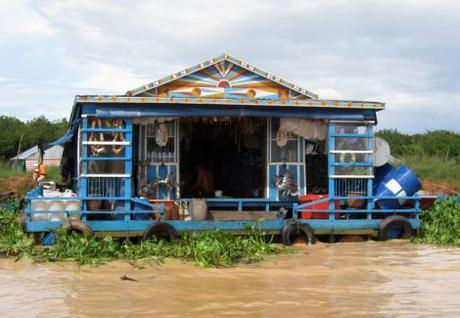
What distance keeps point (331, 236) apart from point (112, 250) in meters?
4.68

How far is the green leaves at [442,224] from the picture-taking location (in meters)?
12.8

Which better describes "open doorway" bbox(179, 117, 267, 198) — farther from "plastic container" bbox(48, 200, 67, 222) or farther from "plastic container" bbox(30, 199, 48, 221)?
"plastic container" bbox(30, 199, 48, 221)

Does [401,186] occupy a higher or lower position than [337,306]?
higher

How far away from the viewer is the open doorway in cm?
1485

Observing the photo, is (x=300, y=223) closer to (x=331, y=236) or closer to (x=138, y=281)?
(x=331, y=236)

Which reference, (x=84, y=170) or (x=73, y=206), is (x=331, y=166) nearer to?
(x=84, y=170)

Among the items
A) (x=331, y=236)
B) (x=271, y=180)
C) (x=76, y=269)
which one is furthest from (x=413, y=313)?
(x=271, y=180)

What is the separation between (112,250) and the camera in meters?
10.5

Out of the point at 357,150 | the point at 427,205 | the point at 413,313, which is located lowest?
the point at 413,313

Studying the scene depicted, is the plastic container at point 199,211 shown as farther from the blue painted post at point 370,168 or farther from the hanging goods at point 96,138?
the blue painted post at point 370,168

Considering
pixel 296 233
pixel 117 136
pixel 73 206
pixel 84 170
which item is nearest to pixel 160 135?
pixel 117 136

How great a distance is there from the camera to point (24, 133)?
166ft

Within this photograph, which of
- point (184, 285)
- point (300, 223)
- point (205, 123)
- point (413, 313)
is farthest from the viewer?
point (205, 123)

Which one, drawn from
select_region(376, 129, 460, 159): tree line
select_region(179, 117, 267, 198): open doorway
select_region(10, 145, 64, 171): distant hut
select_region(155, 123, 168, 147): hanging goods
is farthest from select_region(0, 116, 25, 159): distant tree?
select_region(155, 123, 168, 147): hanging goods
